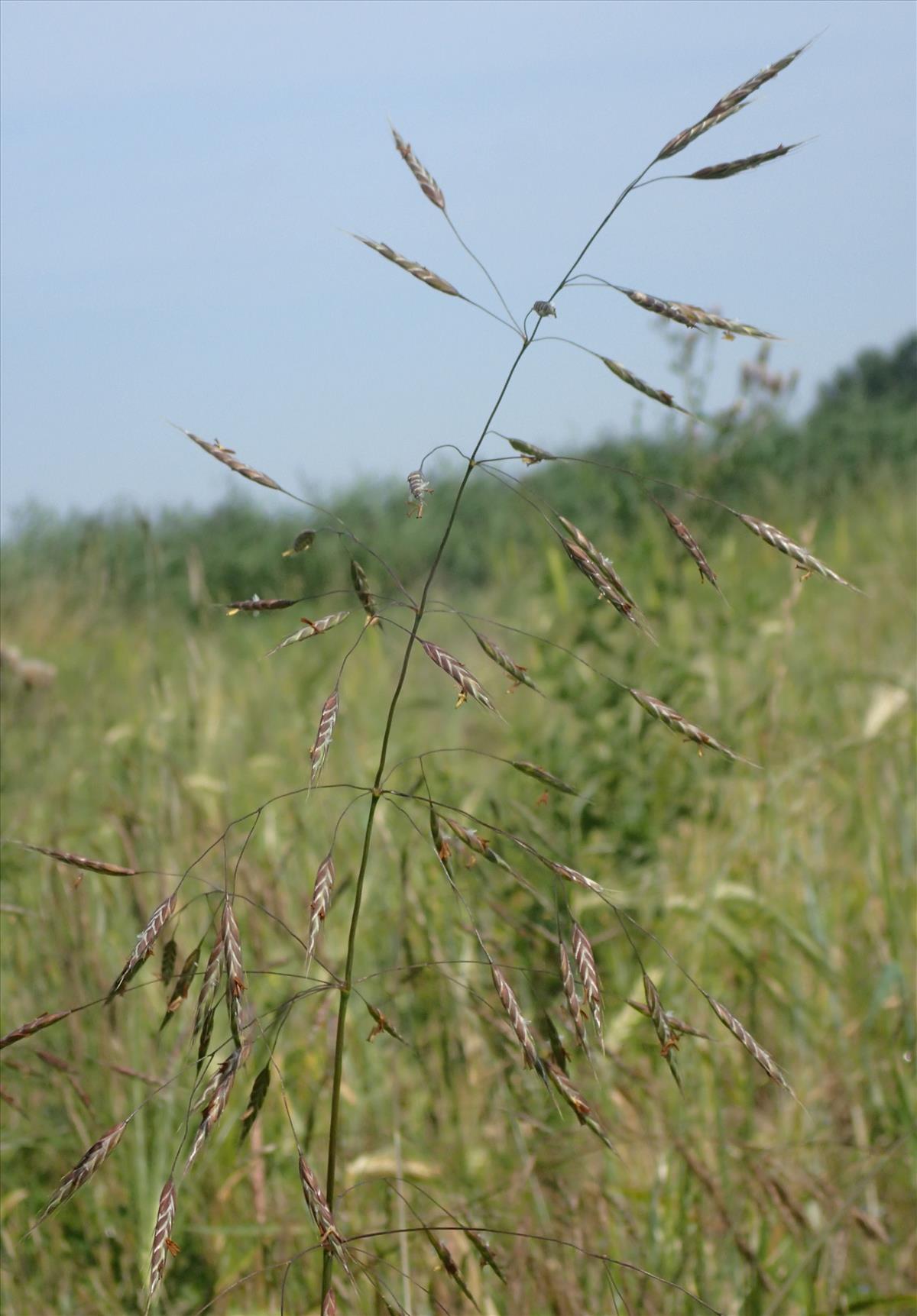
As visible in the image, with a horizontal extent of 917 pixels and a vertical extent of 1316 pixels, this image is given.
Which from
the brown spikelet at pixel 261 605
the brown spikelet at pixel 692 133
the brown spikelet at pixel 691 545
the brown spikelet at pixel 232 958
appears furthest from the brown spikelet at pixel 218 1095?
the brown spikelet at pixel 692 133

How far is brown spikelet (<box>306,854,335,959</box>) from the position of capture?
2.37ft

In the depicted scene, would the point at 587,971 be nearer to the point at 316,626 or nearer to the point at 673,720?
the point at 673,720

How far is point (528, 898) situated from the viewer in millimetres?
2543

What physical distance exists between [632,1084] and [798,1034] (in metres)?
0.28

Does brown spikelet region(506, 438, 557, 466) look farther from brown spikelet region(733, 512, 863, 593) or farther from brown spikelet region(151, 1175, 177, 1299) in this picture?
brown spikelet region(151, 1175, 177, 1299)

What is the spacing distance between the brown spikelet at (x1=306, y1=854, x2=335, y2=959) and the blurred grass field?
0.14 feet

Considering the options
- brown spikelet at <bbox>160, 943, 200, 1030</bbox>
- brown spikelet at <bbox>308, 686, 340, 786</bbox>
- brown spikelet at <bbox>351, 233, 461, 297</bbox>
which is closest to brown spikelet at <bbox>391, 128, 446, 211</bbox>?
brown spikelet at <bbox>351, 233, 461, 297</bbox>

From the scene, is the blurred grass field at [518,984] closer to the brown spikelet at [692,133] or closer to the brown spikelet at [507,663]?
the brown spikelet at [507,663]

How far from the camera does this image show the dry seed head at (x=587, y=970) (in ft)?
2.49

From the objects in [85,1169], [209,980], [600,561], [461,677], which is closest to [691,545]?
[600,561]

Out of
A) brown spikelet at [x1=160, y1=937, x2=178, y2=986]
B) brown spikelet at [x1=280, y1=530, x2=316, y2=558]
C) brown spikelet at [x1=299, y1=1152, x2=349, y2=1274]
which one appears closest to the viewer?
brown spikelet at [x1=299, y1=1152, x2=349, y2=1274]

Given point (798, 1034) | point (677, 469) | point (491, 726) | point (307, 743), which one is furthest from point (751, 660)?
point (798, 1034)

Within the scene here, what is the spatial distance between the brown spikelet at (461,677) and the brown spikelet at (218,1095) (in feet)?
0.76

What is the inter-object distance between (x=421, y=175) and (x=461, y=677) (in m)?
0.32
